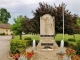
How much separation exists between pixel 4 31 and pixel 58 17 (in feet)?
196

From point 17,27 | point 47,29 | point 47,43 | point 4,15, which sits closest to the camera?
point 47,43

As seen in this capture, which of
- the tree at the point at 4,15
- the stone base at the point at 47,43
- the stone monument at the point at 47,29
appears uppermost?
the tree at the point at 4,15

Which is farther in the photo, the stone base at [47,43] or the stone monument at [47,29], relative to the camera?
the stone monument at [47,29]

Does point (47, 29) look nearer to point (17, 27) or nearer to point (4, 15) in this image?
point (17, 27)

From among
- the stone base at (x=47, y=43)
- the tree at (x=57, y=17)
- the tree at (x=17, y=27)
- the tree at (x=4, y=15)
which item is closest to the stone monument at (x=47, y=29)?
the stone base at (x=47, y=43)

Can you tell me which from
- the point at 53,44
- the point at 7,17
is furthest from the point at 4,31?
the point at 53,44

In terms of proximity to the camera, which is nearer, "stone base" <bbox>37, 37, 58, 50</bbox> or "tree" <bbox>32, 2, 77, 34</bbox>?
"stone base" <bbox>37, 37, 58, 50</bbox>

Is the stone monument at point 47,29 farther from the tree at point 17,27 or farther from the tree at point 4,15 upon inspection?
the tree at point 4,15

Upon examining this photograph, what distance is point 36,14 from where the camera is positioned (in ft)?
115

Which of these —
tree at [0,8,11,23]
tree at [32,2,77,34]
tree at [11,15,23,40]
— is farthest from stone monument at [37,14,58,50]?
tree at [0,8,11,23]

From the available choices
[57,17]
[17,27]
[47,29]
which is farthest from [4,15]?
[47,29]

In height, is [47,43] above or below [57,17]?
below

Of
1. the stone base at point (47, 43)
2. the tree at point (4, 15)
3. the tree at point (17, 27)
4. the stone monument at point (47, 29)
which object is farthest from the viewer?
the tree at point (4, 15)

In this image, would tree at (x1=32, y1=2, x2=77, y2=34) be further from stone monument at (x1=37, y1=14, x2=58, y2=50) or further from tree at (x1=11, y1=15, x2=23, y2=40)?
tree at (x1=11, y1=15, x2=23, y2=40)
